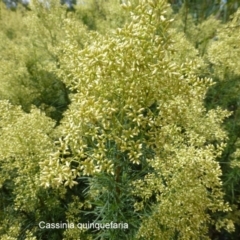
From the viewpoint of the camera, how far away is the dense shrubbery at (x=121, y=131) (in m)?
1.01

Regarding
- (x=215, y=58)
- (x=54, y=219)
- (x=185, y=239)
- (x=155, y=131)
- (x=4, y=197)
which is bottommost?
(x=185, y=239)

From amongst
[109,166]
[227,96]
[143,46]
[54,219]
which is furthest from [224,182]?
[143,46]

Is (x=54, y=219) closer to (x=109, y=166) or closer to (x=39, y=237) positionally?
(x=39, y=237)

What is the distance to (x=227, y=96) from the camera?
90.1 inches

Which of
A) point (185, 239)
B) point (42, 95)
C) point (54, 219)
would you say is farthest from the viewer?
point (42, 95)

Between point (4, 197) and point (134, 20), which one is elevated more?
point (134, 20)

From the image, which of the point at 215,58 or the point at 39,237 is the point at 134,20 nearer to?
the point at 215,58

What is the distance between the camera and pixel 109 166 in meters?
1.08

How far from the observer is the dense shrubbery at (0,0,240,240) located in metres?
1.01

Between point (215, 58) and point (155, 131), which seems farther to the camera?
point (215, 58)

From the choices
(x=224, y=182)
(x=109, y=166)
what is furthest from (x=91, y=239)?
(x=224, y=182)

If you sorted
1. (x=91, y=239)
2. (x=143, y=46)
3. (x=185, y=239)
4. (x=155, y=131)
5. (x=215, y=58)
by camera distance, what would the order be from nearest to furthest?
(x=143, y=46), (x=155, y=131), (x=185, y=239), (x=91, y=239), (x=215, y=58)

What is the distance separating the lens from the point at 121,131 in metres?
1.13

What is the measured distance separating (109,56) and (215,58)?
1233mm
